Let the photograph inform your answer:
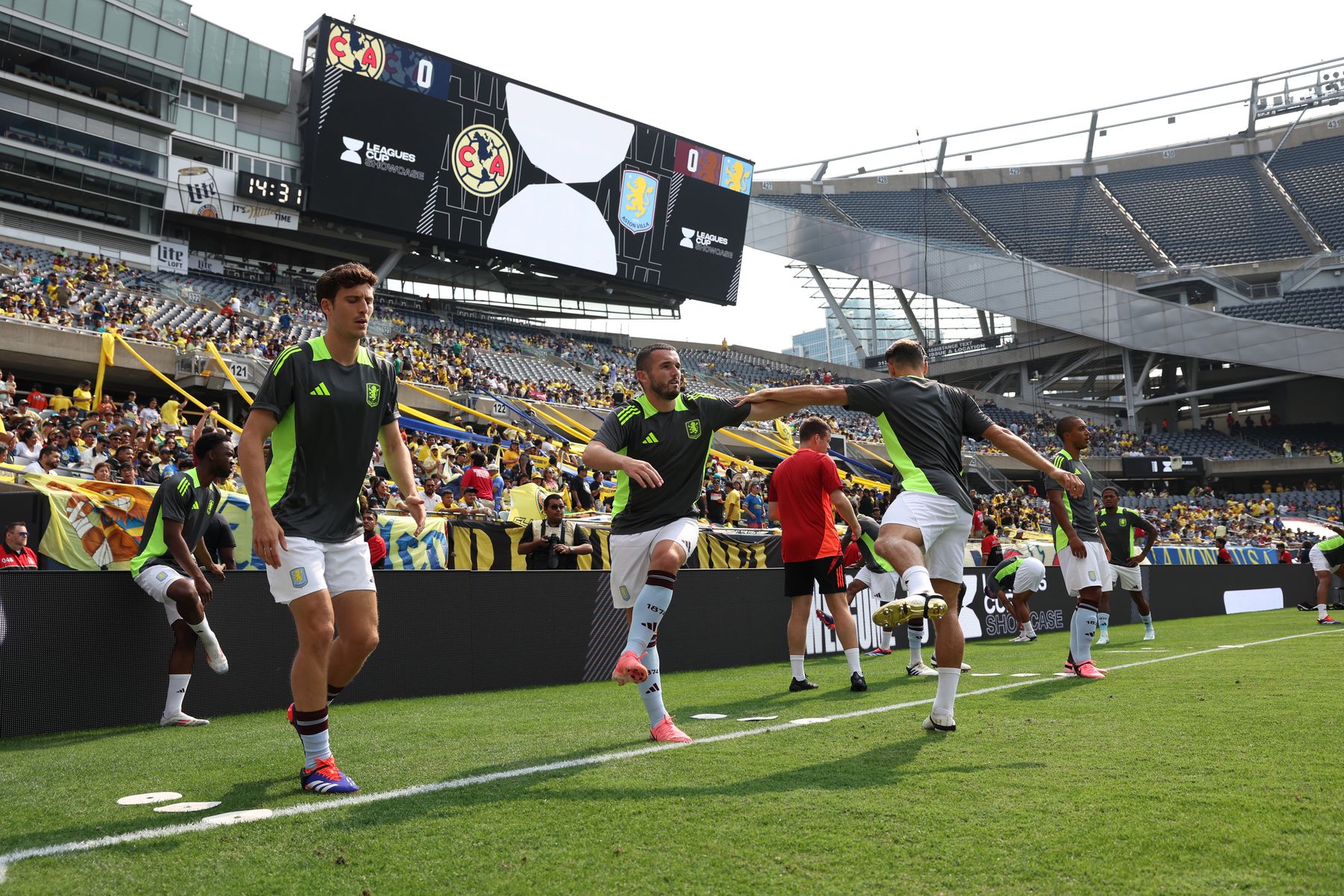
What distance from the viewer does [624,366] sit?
4569 centimetres

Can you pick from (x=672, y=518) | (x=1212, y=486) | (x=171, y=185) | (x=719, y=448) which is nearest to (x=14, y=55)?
(x=171, y=185)

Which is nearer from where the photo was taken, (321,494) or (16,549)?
(321,494)

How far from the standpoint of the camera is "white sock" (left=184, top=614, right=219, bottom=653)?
6.49 m

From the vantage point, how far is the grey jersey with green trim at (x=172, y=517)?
257 inches

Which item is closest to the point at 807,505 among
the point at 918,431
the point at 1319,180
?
the point at 918,431

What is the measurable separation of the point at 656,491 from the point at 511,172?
1446 inches

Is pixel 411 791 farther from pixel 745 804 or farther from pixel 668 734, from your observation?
pixel 668 734

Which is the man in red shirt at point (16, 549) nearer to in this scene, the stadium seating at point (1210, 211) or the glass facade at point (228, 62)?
the glass facade at point (228, 62)

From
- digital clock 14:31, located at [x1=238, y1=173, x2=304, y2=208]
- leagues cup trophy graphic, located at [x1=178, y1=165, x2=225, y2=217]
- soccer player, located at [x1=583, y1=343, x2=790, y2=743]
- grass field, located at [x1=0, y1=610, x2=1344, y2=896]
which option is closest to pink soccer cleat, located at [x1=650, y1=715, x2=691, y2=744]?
soccer player, located at [x1=583, y1=343, x2=790, y2=743]

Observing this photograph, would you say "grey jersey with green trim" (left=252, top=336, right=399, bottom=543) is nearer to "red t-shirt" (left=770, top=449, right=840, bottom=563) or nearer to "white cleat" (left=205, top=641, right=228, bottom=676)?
"white cleat" (left=205, top=641, right=228, bottom=676)

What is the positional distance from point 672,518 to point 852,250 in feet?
189

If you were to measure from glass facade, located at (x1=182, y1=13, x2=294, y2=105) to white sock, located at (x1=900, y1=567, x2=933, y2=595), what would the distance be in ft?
142

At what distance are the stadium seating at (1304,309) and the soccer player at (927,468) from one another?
5641 cm

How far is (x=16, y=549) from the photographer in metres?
7.38
